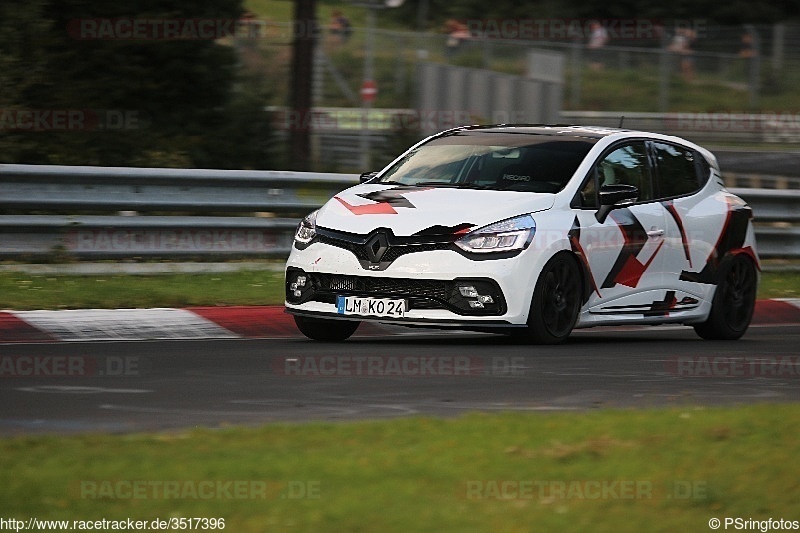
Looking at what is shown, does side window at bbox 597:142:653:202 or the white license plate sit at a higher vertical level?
side window at bbox 597:142:653:202

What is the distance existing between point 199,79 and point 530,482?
15.1 metres

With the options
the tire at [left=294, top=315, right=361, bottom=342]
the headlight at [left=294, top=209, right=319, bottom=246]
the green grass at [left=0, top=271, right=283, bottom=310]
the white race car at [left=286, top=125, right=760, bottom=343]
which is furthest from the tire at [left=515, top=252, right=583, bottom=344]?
the green grass at [left=0, top=271, right=283, bottom=310]

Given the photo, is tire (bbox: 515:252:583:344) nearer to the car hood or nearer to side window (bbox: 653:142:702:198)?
the car hood

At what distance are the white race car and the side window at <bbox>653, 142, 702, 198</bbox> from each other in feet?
0.04

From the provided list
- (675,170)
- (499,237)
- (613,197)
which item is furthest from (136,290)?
(675,170)

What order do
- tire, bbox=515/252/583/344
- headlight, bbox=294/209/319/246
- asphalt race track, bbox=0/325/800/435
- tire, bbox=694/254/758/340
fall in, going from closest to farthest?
asphalt race track, bbox=0/325/800/435 < tire, bbox=515/252/583/344 < headlight, bbox=294/209/319/246 < tire, bbox=694/254/758/340

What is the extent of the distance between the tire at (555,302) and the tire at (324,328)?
1.18 meters

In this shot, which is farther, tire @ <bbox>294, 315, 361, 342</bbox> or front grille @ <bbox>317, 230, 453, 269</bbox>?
tire @ <bbox>294, 315, 361, 342</bbox>

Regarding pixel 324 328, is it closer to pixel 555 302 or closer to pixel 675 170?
pixel 555 302

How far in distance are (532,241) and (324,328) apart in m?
1.63

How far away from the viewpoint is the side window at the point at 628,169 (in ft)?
37.1

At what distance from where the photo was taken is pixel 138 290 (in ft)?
41.3

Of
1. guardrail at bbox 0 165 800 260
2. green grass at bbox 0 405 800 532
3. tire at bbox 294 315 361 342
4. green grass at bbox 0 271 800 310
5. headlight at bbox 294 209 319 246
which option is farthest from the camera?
guardrail at bbox 0 165 800 260

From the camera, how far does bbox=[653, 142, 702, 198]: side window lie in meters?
12.0
